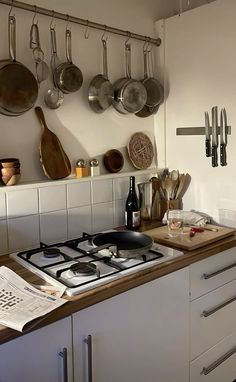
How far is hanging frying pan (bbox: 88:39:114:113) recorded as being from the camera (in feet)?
5.45

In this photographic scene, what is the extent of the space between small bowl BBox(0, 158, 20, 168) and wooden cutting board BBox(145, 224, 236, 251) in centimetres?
68

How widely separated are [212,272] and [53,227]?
717 mm

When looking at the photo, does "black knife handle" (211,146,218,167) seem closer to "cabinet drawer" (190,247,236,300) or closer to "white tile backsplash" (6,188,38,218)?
"cabinet drawer" (190,247,236,300)

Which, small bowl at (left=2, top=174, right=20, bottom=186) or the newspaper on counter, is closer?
the newspaper on counter

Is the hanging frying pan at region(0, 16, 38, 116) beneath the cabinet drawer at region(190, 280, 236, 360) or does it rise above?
above

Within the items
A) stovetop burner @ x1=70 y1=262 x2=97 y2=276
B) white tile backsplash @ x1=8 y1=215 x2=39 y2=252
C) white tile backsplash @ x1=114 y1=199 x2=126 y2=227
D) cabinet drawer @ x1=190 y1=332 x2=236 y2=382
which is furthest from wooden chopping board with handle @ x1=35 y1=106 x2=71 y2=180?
cabinet drawer @ x1=190 y1=332 x2=236 y2=382

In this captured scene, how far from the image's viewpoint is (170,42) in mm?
A: 1874

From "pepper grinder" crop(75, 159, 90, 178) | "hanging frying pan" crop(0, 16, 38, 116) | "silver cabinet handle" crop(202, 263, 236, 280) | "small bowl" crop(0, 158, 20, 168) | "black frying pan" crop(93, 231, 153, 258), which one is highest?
"hanging frying pan" crop(0, 16, 38, 116)

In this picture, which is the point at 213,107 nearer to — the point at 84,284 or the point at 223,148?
Answer: the point at 223,148

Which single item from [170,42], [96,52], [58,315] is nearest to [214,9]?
[170,42]

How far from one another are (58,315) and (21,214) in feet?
1.92

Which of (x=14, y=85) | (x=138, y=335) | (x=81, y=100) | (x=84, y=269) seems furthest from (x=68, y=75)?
(x=138, y=335)

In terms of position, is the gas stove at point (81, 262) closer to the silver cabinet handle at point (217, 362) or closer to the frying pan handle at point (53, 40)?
the silver cabinet handle at point (217, 362)

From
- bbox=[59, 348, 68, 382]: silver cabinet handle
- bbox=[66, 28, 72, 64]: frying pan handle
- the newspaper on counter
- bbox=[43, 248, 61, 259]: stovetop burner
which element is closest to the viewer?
the newspaper on counter
